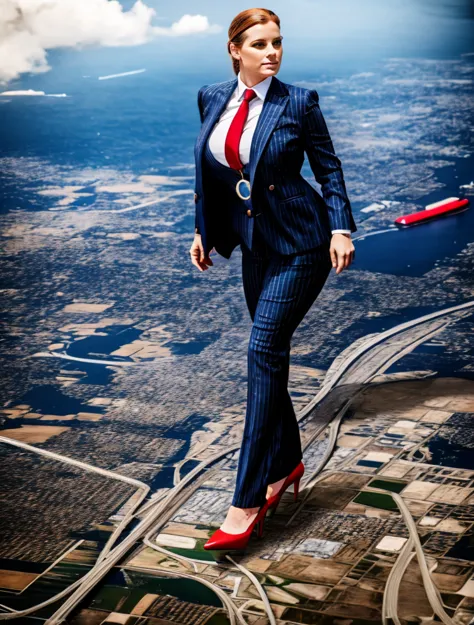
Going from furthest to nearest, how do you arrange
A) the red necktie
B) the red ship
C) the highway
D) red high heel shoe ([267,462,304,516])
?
the red ship < red high heel shoe ([267,462,304,516]) < the red necktie < the highway

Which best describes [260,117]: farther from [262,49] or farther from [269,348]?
[269,348]

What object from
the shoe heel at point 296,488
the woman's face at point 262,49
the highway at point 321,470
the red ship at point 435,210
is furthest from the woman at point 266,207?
the red ship at point 435,210

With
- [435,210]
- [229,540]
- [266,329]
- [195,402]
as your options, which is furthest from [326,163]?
[435,210]

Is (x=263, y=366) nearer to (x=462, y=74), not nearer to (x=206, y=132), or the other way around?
(x=206, y=132)

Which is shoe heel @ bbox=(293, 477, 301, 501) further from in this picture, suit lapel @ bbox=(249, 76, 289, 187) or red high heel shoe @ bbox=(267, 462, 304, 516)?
suit lapel @ bbox=(249, 76, 289, 187)

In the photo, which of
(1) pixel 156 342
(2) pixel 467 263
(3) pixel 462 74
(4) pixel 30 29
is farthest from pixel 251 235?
(3) pixel 462 74

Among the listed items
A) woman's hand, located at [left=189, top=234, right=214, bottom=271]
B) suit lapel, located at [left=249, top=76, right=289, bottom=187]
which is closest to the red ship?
woman's hand, located at [left=189, top=234, right=214, bottom=271]

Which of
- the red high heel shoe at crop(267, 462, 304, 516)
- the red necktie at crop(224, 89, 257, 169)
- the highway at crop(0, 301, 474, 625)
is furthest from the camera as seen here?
the red high heel shoe at crop(267, 462, 304, 516)

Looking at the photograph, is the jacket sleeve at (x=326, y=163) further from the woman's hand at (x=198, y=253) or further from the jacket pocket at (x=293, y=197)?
the woman's hand at (x=198, y=253)
